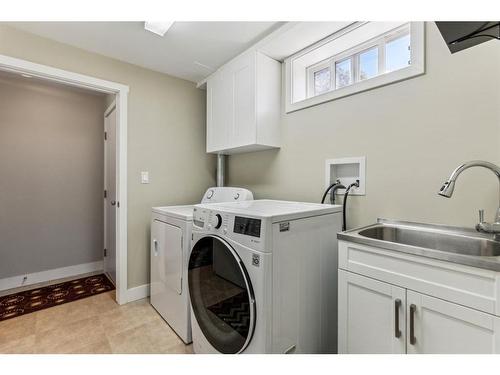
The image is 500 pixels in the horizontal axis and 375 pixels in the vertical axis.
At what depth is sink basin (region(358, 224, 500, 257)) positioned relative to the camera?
1.15 meters

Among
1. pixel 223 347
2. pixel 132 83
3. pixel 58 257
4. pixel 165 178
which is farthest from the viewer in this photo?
pixel 58 257

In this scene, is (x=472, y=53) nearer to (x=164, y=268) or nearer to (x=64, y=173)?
(x=164, y=268)

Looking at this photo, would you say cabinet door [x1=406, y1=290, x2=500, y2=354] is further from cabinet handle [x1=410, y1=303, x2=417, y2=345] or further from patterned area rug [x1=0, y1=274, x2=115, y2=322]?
patterned area rug [x1=0, y1=274, x2=115, y2=322]

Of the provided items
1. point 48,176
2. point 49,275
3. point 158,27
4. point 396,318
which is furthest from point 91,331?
point 158,27

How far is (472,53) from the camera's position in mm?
1234

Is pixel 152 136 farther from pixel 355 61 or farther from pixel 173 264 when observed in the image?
pixel 355 61

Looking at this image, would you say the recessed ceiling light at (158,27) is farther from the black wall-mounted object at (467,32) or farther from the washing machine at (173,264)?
the black wall-mounted object at (467,32)

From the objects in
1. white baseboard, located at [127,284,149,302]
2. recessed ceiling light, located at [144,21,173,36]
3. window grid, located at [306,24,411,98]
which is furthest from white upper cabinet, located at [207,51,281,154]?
white baseboard, located at [127,284,149,302]

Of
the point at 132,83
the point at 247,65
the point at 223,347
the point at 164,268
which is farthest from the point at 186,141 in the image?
the point at 223,347

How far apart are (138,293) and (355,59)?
287cm

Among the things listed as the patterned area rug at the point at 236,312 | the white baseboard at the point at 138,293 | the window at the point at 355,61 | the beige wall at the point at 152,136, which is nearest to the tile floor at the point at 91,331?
the white baseboard at the point at 138,293

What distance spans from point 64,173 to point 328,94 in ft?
10.3

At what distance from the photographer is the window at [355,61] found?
1.49 metres

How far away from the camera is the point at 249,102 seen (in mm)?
2105
